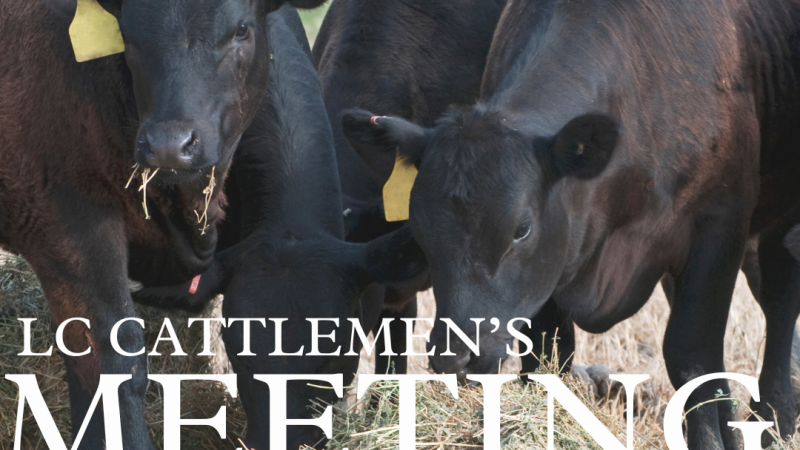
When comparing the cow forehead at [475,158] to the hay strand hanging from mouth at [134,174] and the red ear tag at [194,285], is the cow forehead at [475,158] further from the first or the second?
the red ear tag at [194,285]

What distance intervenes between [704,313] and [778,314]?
1.06m

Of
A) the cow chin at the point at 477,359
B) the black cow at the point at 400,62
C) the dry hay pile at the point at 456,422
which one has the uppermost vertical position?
the black cow at the point at 400,62

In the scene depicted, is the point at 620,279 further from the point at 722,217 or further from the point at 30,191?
the point at 30,191

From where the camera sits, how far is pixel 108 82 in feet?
14.8

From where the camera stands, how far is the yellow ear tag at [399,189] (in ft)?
14.7

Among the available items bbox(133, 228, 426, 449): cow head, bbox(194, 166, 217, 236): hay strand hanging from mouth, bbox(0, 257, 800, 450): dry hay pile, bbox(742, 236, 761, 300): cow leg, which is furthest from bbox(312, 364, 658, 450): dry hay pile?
bbox(742, 236, 761, 300): cow leg

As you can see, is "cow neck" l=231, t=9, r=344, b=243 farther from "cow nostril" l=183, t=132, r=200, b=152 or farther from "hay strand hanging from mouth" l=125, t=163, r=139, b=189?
"cow nostril" l=183, t=132, r=200, b=152

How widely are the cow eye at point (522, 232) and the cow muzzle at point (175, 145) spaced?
3.60 ft

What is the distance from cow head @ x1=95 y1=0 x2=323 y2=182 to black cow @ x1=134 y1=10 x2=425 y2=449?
2.01ft

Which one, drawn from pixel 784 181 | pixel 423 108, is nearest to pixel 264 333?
pixel 423 108

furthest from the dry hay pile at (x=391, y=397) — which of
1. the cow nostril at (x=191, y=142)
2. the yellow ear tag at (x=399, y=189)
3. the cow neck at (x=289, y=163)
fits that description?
the cow nostril at (x=191, y=142)

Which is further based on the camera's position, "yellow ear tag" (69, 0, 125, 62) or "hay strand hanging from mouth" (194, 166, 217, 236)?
"hay strand hanging from mouth" (194, 166, 217, 236)

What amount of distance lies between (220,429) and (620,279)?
184cm

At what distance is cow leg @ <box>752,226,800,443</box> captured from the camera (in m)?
5.64
